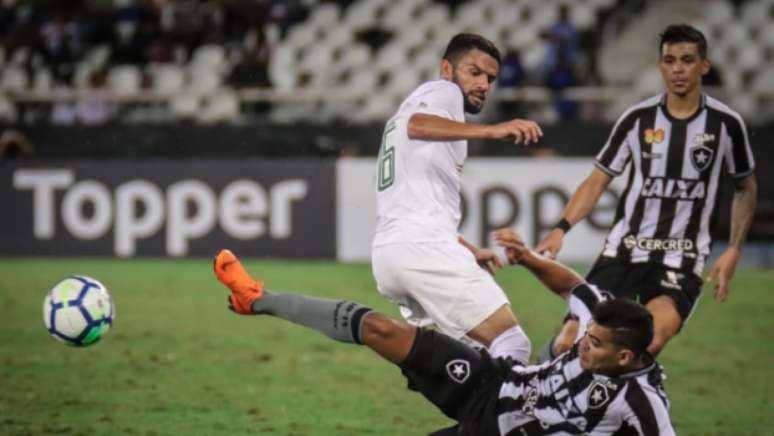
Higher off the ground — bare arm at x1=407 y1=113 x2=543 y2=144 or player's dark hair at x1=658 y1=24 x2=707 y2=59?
player's dark hair at x1=658 y1=24 x2=707 y2=59

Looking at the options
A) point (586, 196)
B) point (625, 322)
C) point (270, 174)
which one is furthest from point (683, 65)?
point (270, 174)

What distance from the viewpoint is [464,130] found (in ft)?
21.4

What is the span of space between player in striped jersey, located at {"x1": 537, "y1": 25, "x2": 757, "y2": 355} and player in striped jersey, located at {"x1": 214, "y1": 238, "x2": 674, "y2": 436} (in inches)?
34.4

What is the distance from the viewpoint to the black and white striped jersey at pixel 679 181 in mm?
7406

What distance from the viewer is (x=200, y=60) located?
72.0ft

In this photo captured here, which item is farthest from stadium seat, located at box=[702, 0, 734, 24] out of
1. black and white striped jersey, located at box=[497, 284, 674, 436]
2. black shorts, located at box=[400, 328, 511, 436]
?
black shorts, located at box=[400, 328, 511, 436]

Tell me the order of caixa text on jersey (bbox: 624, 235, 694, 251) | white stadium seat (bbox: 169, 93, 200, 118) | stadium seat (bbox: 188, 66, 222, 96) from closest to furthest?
caixa text on jersey (bbox: 624, 235, 694, 251) < white stadium seat (bbox: 169, 93, 200, 118) < stadium seat (bbox: 188, 66, 222, 96)

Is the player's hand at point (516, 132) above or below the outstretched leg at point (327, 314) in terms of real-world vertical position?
above

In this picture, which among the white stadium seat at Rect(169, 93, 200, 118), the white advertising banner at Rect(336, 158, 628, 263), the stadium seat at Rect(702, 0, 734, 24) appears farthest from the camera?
the stadium seat at Rect(702, 0, 734, 24)

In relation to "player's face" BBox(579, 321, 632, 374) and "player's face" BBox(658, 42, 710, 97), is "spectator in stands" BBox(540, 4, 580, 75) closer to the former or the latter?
"player's face" BBox(658, 42, 710, 97)

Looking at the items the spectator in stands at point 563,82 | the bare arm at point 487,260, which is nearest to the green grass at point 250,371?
the bare arm at point 487,260

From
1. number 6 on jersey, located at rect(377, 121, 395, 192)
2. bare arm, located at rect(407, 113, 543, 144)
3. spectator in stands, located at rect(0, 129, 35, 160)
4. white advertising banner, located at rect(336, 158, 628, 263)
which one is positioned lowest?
white advertising banner, located at rect(336, 158, 628, 263)

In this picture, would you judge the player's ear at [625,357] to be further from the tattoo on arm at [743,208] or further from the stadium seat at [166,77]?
the stadium seat at [166,77]

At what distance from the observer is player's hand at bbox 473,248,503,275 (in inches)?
257
